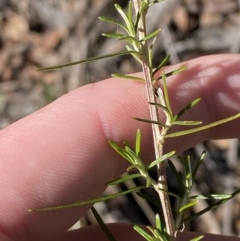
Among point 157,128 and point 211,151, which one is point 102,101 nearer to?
point 157,128

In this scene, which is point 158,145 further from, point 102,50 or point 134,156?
point 102,50

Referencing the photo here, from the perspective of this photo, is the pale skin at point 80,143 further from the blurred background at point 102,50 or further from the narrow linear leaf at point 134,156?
the blurred background at point 102,50

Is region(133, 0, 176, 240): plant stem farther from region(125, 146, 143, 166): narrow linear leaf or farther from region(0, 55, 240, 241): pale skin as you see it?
region(0, 55, 240, 241): pale skin

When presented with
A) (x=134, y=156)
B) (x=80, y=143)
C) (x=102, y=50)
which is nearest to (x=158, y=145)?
(x=134, y=156)

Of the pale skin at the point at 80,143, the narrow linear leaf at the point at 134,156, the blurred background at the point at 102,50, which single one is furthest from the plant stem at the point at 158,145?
the blurred background at the point at 102,50

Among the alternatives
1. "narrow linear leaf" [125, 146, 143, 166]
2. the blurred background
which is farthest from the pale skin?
the blurred background

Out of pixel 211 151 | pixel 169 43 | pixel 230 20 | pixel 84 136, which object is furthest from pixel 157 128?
pixel 230 20

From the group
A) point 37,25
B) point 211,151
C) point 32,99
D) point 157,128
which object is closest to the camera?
point 157,128
